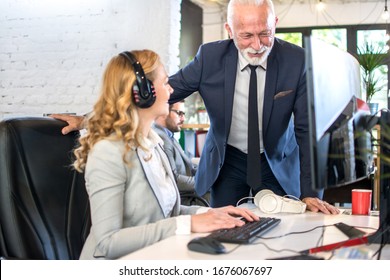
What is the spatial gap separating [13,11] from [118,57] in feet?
2.79

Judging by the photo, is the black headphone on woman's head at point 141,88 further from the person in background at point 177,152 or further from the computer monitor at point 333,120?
the person in background at point 177,152

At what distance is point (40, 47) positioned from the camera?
189 cm

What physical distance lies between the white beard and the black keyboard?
0.62 m

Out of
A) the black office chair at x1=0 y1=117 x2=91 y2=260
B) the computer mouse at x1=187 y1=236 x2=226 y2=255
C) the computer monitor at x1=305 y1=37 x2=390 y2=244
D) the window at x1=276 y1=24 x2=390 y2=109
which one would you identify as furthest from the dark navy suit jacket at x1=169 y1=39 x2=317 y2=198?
the window at x1=276 y1=24 x2=390 y2=109

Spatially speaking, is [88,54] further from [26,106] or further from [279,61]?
[279,61]

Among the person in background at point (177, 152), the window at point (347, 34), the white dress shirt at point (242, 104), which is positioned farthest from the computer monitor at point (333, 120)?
the window at point (347, 34)

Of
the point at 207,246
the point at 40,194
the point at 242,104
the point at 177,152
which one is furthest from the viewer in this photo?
the point at 177,152

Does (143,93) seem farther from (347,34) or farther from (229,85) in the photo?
(347,34)

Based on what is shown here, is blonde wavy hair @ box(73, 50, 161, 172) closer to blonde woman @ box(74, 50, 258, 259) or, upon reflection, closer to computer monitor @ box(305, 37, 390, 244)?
blonde woman @ box(74, 50, 258, 259)

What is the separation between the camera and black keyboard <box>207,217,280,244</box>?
0.93 meters

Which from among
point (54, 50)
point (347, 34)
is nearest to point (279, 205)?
point (54, 50)

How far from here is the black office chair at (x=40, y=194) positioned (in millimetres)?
1153

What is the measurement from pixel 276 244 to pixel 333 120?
0.83ft

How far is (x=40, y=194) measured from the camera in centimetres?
120
